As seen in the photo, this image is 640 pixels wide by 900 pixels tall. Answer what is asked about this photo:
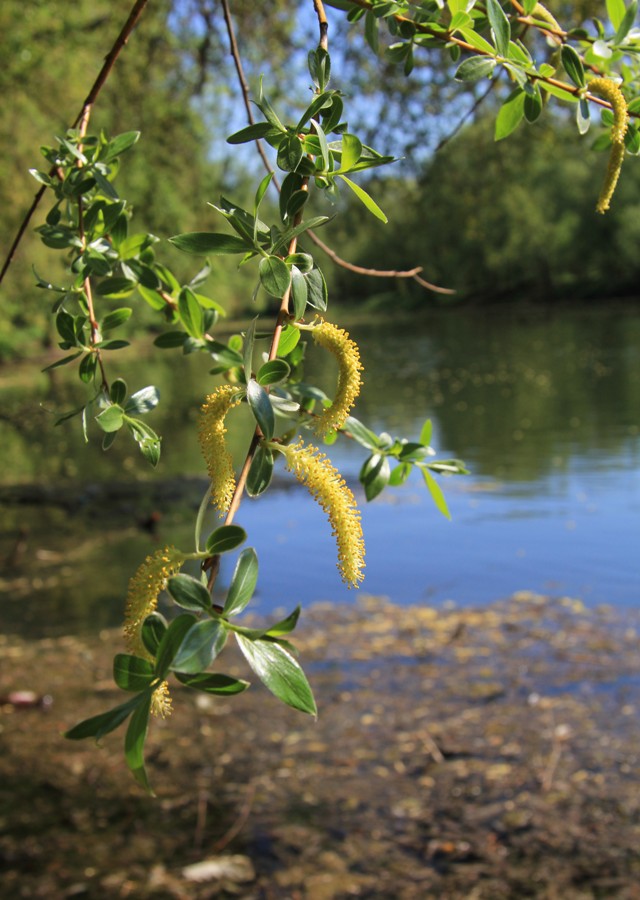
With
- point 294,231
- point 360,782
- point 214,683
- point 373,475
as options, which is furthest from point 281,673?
point 360,782

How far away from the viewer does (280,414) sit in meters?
0.80

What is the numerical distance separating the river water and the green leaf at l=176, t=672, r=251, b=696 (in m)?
1.85

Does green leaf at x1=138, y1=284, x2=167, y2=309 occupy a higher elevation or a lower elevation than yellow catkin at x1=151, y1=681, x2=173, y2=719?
higher

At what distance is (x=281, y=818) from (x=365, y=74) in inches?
147

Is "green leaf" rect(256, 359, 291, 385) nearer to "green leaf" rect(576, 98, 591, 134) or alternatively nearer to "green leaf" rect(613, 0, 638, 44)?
"green leaf" rect(576, 98, 591, 134)

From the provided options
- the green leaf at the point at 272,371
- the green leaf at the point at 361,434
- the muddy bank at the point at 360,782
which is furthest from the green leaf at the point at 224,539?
the muddy bank at the point at 360,782

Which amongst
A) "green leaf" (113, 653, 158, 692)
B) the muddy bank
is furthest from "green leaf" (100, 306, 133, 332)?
the muddy bank

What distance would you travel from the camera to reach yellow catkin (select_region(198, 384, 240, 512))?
0.61 m

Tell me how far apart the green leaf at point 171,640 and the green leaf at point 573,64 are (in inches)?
24.8

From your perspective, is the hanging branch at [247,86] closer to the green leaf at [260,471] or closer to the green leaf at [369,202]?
the green leaf at [369,202]

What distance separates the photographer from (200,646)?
0.48 m

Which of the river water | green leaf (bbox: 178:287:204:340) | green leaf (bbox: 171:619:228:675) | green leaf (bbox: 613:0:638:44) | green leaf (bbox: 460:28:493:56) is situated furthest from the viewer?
the river water

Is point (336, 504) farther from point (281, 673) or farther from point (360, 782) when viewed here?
point (360, 782)

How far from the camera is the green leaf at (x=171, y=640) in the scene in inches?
19.2
